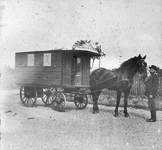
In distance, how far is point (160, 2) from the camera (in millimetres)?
7059

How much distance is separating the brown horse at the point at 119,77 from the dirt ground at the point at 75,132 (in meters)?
1.28

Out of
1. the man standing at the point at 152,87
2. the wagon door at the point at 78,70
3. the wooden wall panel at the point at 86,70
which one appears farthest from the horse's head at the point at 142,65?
the wagon door at the point at 78,70

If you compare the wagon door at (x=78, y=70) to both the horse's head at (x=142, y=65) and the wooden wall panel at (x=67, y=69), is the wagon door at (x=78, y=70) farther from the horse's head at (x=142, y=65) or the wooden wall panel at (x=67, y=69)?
the horse's head at (x=142, y=65)

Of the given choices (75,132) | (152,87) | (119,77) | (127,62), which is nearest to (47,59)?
(119,77)

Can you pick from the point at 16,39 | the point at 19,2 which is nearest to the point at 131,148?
the point at 16,39

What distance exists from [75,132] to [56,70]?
3.77 m

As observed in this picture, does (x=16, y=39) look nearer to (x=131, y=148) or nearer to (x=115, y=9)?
(x=115, y=9)

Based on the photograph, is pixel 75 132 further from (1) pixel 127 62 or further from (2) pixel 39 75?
(2) pixel 39 75

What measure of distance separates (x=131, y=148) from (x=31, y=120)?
366 cm

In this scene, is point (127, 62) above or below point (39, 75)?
above

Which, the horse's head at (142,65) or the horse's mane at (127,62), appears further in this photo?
the horse's mane at (127,62)

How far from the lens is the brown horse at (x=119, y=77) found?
7.83m

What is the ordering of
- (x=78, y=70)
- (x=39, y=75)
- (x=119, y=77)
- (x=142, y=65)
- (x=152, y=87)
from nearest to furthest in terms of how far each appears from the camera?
1. (x=152, y=87)
2. (x=142, y=65)
3. (x=119, y=77)
4. (x=39, y=75)
5. (x=78, y=70)

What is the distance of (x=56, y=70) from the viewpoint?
9039 mm
